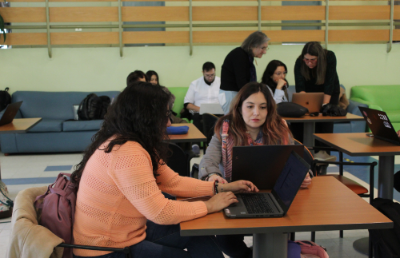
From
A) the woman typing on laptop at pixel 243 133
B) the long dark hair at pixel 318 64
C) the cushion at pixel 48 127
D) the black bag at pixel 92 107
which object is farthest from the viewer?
the black bag at pixel 92 107

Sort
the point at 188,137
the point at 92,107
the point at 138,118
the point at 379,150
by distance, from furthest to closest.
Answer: the point at 92,107 < the point at 188,137 < the point at 379,150 < the point at 138,118

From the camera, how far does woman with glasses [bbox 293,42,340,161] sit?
12.8 feet

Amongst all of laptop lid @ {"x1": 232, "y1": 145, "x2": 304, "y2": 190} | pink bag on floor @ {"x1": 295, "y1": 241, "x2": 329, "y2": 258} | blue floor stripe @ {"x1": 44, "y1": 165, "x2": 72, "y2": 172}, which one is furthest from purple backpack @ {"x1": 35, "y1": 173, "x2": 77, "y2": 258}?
blue floor stripe @ {"x1": 44, "y1": 165, "x2": 72, "y2": 172}

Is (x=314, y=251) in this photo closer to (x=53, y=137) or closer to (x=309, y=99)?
(x=309, y=99)

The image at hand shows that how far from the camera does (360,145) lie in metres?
2.59

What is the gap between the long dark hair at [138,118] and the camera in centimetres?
149

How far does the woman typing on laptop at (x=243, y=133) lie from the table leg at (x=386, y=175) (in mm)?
917

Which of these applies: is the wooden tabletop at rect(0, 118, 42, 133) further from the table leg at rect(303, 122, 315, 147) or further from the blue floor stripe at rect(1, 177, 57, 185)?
the table leg at rect(303, 122, 315, 147)

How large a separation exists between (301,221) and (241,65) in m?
2.52

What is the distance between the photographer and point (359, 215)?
1409 millimetres

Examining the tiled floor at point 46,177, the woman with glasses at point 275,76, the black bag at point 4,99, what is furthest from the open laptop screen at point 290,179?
the black bag at point 4,99

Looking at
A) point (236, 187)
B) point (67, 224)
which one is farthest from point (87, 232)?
point (236, 187)

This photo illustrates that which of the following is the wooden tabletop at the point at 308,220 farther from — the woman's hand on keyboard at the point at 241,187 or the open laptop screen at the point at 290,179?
the woman's hand on keyboard at the point at 241,187

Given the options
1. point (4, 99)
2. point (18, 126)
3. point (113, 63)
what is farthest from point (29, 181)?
point (113, 63)
